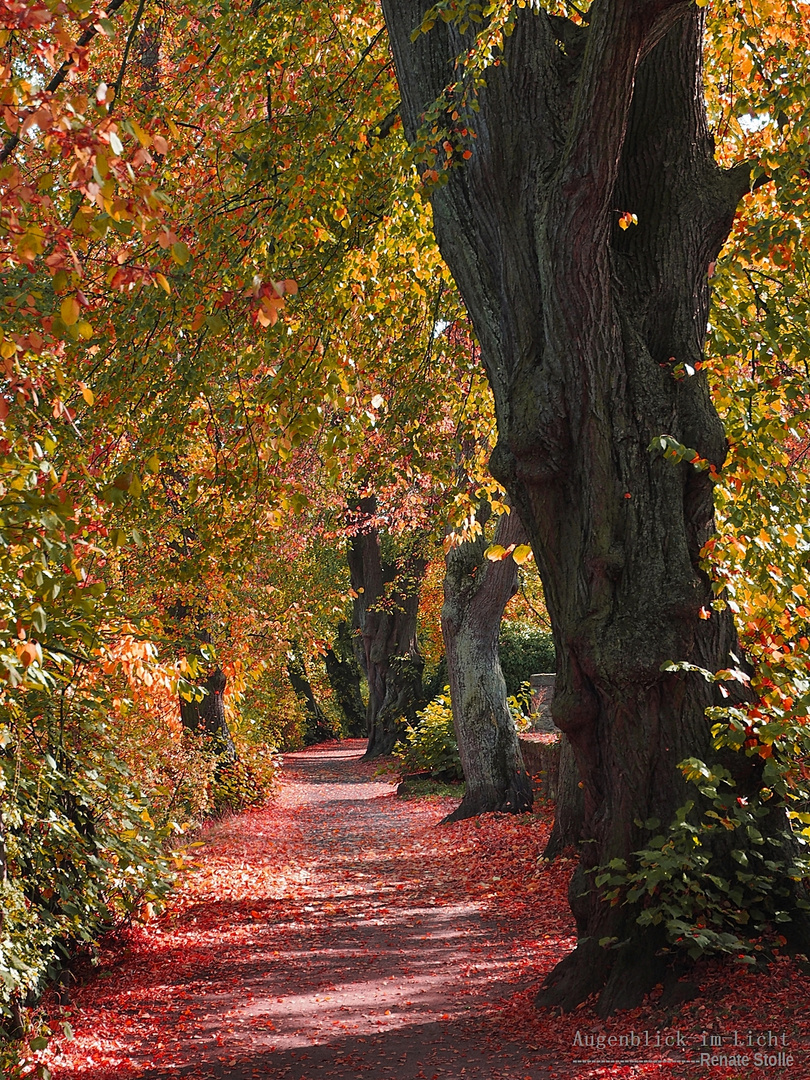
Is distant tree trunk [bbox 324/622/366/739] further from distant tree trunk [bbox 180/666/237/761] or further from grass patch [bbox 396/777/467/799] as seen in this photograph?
distant tree trunk [bbox 180/666/237/761]

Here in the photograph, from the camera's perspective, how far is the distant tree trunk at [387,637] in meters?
24.9

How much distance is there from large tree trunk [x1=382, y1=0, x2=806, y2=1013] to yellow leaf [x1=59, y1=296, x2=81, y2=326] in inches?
115

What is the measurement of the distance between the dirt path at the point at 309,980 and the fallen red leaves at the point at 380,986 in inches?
0.7

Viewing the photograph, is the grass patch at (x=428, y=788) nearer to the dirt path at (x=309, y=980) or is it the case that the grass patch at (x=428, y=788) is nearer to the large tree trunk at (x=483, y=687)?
the large tree trunk at (x=483, y=687)

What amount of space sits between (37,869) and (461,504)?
552 centimetres

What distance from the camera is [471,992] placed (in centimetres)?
612

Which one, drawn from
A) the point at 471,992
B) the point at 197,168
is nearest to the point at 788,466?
the point at 471,992

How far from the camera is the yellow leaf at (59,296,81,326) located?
2764mm

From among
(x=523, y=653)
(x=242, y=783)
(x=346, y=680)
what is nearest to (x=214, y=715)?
(x=242, y=783)

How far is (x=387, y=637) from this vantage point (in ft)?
85.9

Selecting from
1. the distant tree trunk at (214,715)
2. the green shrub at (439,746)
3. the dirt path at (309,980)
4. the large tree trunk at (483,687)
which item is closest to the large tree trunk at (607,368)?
the dirt path at (309,980)

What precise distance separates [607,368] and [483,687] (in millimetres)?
8614

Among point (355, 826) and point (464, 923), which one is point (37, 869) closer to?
point (464, 923)

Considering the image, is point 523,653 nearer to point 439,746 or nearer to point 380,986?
point 439,746
